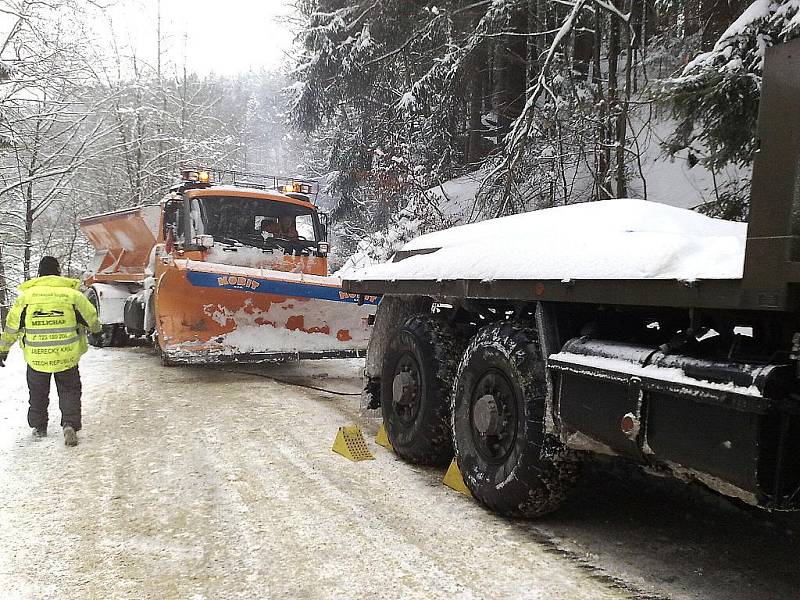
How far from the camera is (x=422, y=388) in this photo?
4.31 meters

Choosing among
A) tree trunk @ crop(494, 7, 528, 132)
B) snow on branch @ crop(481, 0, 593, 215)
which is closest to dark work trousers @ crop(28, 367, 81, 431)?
Answer: snow on branch @ crop(481, 0, 593, 215)

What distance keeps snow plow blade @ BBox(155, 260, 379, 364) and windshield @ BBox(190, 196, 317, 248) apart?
116 centimetres

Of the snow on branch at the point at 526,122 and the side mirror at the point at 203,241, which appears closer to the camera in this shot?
the side mirror at the point at 203,241

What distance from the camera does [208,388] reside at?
7254 millimetres

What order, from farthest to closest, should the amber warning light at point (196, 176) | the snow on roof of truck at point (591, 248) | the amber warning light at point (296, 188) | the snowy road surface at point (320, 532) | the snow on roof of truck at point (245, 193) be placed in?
the amber warning light at point (296, 188)
the amber warning light at point (196, 176)
the snow on roof of truck at point (245, 193)
the snowy road surface at point (320, 532)
the snow on roof of truck at point (591, 248)

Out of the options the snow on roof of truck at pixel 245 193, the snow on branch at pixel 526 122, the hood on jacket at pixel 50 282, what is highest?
the snow on branch at pixel 526 122

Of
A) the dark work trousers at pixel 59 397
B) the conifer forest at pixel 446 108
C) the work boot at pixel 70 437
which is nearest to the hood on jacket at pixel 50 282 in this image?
the dark work trousers at pixel 59 397

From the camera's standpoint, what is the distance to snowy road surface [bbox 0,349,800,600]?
2703mm

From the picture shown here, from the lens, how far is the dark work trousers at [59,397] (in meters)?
5.02

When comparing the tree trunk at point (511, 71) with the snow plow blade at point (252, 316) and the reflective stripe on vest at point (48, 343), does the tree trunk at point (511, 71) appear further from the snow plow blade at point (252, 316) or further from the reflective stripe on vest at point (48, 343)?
the reflective stripe on vest at point (48, 343)

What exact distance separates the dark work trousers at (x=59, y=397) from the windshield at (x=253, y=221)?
367 centimetres

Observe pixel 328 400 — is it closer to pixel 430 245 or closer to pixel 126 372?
pixel 430 245

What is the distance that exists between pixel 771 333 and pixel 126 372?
7.85 meters

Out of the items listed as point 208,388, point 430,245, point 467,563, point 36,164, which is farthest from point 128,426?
point 36,164
